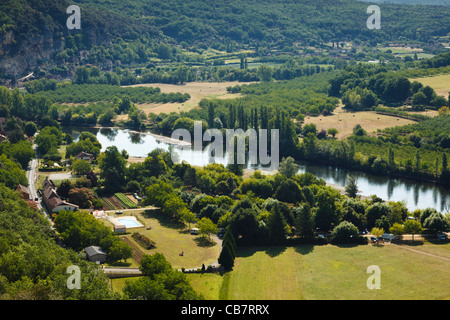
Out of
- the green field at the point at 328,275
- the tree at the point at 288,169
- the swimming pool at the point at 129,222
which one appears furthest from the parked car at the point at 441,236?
the swimming pool at the point at 129,222

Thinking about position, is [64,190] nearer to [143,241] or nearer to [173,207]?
[173,207]

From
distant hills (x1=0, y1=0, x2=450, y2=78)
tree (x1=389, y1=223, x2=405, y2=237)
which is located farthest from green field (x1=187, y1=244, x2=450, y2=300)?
distant hills (x1=0, y1=0, x2=450, y2=78)

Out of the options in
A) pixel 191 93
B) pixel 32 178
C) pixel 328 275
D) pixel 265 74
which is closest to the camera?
pixel 328 275

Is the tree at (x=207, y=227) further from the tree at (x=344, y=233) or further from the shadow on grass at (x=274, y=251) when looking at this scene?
the tree at (x=344, y=233)

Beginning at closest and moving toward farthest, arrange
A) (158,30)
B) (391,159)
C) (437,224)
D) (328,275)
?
(328,275), (437,224), (391,159), (158,30)

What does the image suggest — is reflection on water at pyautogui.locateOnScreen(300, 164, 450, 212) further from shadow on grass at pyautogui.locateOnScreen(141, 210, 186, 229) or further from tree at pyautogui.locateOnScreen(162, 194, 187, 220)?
shadow on grass at pyautogui.locateOnScreen(141, 210, 186, 229)

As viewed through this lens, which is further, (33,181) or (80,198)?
(33,181)

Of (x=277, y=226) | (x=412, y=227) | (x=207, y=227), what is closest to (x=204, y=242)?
(x=207, y=227)

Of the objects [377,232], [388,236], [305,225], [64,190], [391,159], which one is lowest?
[388,236]
